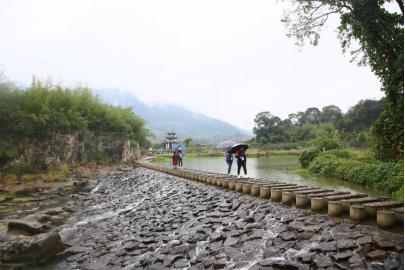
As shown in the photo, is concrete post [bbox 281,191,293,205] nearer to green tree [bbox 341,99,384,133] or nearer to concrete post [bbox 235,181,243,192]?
concrete post [bbox 235,181,243,192]

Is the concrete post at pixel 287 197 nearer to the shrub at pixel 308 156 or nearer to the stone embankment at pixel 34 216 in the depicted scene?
the stone embankment at pixel 34 216

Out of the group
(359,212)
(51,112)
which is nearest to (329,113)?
(51,112)

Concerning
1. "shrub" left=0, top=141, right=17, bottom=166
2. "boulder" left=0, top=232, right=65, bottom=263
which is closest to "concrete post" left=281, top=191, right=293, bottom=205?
"boulder" left=0, top=232, right=65, bottom=263

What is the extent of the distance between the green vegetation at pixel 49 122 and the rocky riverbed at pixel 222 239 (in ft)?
55.7

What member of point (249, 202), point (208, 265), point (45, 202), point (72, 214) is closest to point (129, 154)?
point (45, 202)

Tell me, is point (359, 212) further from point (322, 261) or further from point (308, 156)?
point (308, 156)

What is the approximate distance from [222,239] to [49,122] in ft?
89.0

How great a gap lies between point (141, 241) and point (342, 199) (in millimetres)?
5541

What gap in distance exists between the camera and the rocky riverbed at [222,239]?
5801mm

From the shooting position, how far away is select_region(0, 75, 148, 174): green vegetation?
26953 millimetres

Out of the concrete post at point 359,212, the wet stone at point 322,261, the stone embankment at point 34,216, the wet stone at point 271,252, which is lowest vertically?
the stone embankment at point 34,216

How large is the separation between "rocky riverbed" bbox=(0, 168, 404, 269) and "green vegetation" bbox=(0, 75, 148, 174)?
17.0 m

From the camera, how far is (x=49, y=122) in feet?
99.5

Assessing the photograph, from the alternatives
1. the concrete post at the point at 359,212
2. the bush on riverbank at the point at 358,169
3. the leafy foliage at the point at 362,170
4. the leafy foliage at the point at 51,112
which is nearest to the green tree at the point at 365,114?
the bush on riverbank at the point at 358,169
